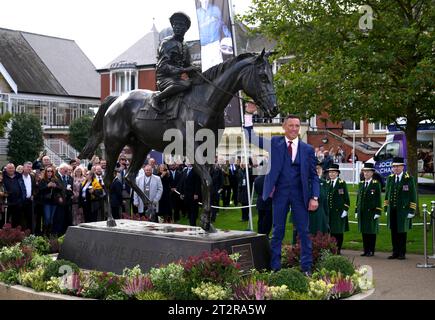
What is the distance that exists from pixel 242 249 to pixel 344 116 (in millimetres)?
8854

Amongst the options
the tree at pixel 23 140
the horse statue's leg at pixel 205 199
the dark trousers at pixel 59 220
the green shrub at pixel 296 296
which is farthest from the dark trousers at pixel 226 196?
the tree at pixel 23 140

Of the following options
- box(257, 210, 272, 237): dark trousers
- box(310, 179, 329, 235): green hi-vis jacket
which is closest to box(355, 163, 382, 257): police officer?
box(310, 179, 329, 235): green hi-vis jacket

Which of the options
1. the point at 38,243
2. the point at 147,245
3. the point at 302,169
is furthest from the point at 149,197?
the point at 302,169

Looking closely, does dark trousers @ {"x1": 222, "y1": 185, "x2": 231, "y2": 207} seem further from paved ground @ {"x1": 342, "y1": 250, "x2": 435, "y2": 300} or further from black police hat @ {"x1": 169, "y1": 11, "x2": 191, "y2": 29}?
black police hat @ {"x1": 169, "y1": 11, "x2": 191, "y2": 29}

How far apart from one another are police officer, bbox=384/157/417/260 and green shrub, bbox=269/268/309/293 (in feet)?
19.7

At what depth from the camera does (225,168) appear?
2492 cm

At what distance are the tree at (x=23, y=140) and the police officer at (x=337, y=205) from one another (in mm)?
38537

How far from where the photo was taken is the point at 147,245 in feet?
29.8

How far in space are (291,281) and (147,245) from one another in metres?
2.57

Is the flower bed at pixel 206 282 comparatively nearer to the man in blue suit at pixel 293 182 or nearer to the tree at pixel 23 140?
the man in blue suit at pixel 293 182

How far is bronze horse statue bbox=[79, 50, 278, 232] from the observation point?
8.71 m

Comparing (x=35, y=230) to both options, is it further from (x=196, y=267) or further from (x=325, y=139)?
(x=325, y=139)

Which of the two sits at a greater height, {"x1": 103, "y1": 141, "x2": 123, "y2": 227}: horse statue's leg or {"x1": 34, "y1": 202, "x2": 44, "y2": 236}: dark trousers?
{"x1": 103, "y1": 141, "x2": 123, "y2": 227}: horse statue's leg

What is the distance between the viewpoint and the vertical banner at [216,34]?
53.6 ft
